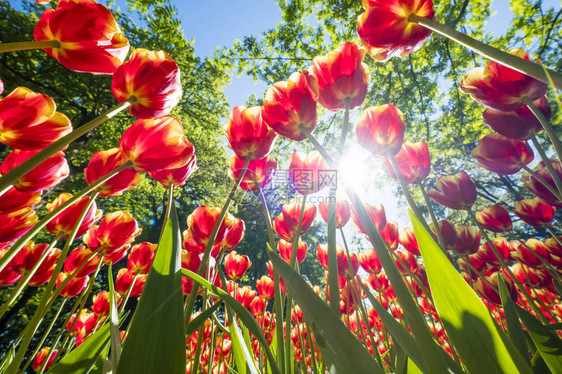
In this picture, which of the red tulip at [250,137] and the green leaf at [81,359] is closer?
the green leaf at [81,359]

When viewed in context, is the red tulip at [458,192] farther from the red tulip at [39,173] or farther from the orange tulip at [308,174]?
the red tulip at [39,173]

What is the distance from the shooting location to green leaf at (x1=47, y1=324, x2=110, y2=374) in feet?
1.53

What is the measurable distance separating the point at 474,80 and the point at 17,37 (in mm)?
6962

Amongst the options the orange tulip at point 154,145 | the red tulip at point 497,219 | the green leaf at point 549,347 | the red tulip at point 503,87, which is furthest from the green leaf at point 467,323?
the red tulip at point 497,219

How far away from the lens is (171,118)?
2.19ft

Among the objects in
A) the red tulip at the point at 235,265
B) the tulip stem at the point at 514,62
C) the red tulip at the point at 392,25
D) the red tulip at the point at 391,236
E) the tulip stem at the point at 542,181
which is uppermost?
the red tulip at the point at 235,265

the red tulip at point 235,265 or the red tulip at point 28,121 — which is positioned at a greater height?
the red tulip at point 235,265

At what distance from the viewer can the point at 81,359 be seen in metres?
0.47

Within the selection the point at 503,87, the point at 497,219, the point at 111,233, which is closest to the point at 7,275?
the point at 111,233

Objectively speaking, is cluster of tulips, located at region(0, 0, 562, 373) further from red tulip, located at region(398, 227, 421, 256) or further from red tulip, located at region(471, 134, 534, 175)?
red tulip, located at region(398, 227, 421, 256)

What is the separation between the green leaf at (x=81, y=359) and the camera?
467 millimetres

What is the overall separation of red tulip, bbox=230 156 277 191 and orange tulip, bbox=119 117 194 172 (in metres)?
0.25

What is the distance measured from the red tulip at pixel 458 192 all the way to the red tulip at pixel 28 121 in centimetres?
119

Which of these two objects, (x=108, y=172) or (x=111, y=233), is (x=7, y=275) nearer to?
(x=111, y=233)
